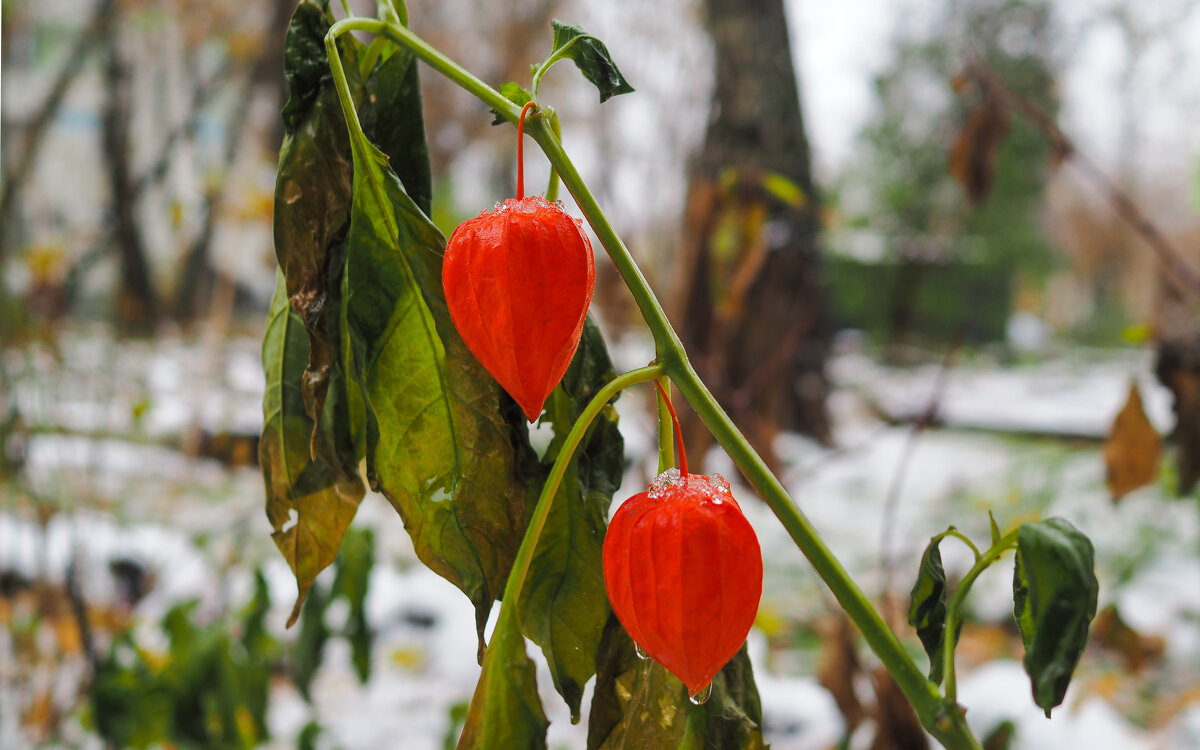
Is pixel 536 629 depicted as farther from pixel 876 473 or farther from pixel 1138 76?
pixel 1138 76

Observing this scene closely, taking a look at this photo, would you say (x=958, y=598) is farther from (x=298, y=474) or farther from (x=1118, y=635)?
(x=1118, y=635)

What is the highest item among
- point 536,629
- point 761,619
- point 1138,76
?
point 1138,76

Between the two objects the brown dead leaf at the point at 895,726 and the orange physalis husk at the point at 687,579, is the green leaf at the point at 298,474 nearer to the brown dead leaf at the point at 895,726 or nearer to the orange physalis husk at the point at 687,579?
the orange physalis husk at the point at 687,579

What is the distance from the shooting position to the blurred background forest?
0.84m

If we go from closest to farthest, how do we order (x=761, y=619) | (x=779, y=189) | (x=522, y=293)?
1. (x=522, y=293)
2. (x=779, y=189)
3. (x=761, y=619)

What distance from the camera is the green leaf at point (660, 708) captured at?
233mm

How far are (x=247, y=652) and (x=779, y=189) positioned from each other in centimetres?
72

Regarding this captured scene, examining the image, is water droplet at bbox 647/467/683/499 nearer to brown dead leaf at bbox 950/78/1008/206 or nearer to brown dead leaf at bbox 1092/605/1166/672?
brown dead leaf at bbox 1092/605/1166/672

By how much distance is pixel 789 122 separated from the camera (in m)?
2.73

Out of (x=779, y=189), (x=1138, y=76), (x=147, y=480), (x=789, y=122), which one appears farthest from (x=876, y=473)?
(x=1138, y=76)

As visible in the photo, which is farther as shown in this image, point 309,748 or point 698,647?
point 309,748

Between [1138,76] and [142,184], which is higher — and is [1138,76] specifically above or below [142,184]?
above

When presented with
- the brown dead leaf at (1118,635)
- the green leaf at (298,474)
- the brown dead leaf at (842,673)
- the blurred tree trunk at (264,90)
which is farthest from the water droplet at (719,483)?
the blurred tree trunk at (264,90)

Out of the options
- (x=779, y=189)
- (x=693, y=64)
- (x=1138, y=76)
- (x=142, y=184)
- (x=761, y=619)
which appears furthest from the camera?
(x=1138, y=76)
